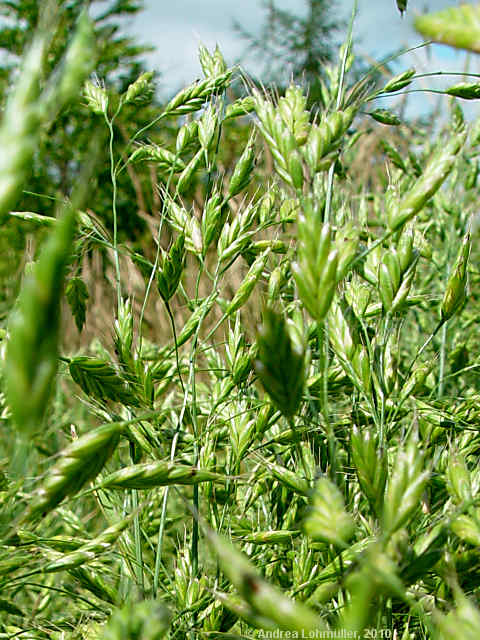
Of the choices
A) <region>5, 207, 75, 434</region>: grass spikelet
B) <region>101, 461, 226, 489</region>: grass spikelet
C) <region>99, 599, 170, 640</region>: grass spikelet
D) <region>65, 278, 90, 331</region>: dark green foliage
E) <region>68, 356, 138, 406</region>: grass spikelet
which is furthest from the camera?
<region>65, 278, 90, 331</region>: dark green foliage

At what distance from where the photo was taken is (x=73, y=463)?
0.47 metres

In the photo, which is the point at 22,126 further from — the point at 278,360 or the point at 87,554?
the point at 87,554

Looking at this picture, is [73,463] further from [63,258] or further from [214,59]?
[214,59]

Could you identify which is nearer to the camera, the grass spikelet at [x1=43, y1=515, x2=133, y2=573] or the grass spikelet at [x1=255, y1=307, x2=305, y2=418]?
the grass spikelet at [x1=255, y1=307, x2=305, y2=418]

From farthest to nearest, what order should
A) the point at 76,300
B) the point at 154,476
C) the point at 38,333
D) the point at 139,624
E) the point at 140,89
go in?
1. the point at 140,89
2. the point at 76,300
3. the point at 154,476
4. the point at 139,624
5. the point at 38,333

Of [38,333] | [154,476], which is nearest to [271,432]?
[154,476]

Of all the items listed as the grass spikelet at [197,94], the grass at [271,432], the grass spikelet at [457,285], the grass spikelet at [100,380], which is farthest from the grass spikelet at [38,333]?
the grass spikelet at [197,94]

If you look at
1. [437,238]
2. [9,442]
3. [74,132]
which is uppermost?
[74,132]

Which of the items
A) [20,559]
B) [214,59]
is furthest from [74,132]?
[20,559]

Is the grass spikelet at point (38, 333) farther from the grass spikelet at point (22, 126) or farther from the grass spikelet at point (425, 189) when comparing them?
the grass spikelet at point (425, 189)

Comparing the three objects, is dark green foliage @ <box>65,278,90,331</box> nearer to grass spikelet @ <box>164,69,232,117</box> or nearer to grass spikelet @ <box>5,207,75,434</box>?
grass spikelet @ <box>164,69,232,117</box>

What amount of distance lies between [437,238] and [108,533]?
5.12ft

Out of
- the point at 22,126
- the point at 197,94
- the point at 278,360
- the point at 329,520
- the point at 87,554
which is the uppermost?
the point at 197,94

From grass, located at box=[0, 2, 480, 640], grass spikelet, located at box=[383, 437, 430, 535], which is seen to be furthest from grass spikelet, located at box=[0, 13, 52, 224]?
grass spikelet, located at box=[383, 437, 430, 535]
